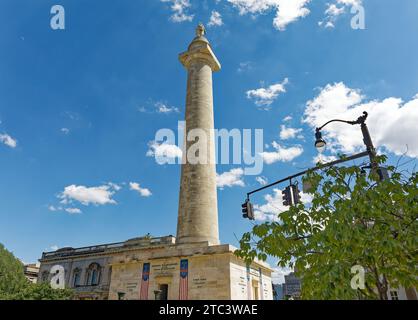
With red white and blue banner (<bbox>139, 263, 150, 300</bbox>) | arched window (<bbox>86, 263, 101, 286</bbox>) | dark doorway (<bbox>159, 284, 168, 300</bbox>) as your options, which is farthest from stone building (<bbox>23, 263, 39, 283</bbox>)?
dark doorway (<bbox>159, 284, 168, 300</bbox>)

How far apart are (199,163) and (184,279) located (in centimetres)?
638

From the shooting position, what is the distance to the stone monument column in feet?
52.6

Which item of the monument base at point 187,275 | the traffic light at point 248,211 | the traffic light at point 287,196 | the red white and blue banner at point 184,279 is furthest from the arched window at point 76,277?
the traffic light at point 287,196

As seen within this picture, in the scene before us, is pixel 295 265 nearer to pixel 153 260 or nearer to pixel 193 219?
pixel 193 219

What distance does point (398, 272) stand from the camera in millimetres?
5281

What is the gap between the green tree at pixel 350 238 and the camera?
5.20m

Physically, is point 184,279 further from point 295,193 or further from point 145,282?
point 295,193

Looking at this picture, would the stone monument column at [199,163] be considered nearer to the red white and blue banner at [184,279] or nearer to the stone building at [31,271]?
the red white and blue banner at [184,279]

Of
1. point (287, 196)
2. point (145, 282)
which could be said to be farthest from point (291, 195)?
point (145, 282)

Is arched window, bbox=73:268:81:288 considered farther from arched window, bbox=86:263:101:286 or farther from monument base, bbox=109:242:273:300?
monument base, bbox=109:242:273:300
